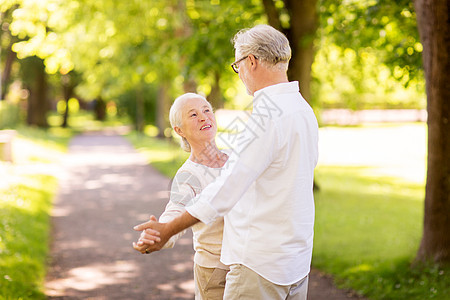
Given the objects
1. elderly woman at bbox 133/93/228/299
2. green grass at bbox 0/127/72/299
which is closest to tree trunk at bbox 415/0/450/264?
elderly woman at bbox 133/93/228/299

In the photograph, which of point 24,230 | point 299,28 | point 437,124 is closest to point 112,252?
point 24,230

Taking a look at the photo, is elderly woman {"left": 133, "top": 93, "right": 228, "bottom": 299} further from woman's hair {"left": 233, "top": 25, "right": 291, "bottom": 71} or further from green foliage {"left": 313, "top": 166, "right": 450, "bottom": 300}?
green foliage {"left": 313, "top": 166, "right": 450, "bottom": 300}

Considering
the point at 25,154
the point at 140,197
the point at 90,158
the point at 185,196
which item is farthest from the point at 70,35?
the point at 185,196

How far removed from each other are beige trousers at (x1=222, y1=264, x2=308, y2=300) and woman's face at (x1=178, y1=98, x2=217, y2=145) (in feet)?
2.39

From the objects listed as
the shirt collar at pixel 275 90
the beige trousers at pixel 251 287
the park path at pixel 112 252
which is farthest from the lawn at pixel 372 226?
the shirt collar at pixel 275 90

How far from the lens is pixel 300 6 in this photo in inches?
453

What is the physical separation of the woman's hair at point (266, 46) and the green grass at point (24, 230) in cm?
379

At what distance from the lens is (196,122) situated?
9.64 ft

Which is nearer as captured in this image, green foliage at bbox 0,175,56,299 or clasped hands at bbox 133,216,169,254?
clasped hands at bbox 133,216,169,254

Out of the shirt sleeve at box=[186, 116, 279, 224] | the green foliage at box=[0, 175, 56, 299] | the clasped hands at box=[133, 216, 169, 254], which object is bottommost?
the green foliage at box=[0, 175, 56, 299]

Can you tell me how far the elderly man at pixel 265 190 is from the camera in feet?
7.57

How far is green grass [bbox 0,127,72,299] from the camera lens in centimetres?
576

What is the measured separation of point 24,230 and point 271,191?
21.5 ft

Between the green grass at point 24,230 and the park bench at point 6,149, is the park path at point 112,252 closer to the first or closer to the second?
the green grass at point 24,230
